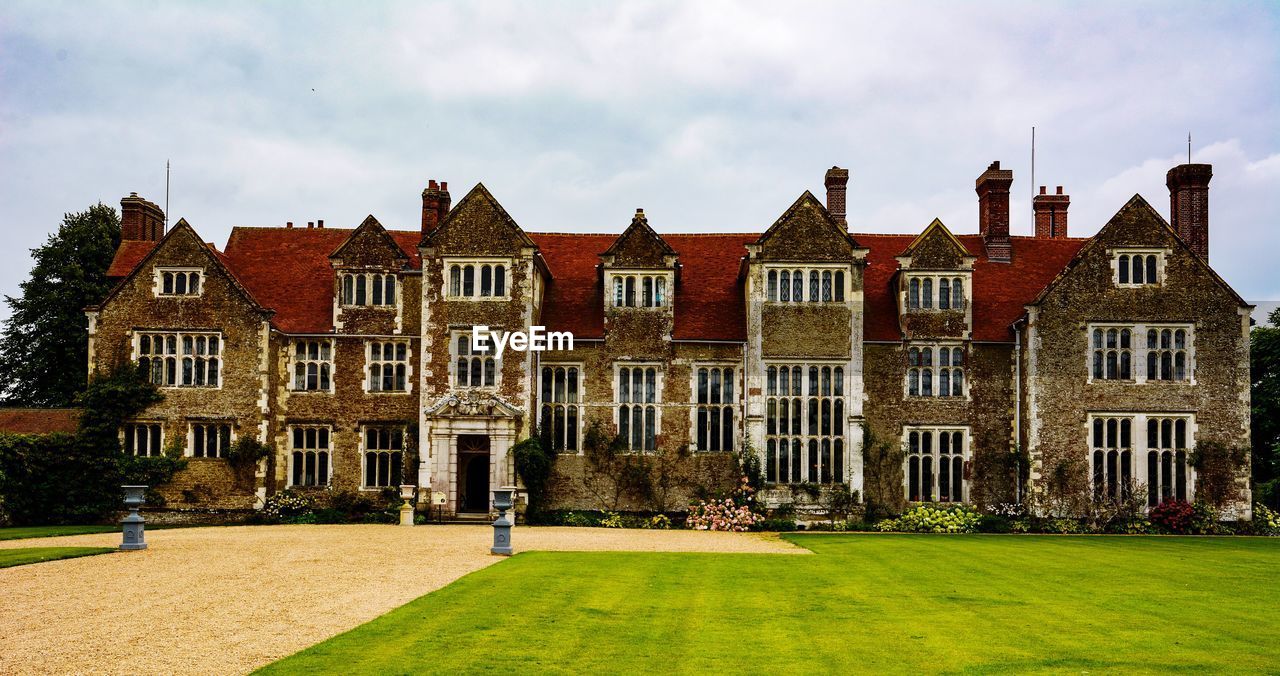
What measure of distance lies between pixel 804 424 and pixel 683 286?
580cm

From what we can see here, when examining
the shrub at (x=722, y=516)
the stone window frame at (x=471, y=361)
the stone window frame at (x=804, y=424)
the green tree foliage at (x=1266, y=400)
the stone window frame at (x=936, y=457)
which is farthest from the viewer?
the green tree foliage at (x=1266, y=400)

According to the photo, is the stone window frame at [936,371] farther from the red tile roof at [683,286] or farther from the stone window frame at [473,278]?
the stone window frame at [473,278]

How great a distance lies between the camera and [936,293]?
30984 millimetres

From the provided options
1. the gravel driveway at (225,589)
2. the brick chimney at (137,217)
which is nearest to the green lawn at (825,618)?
the gravel driveway at (225,589)

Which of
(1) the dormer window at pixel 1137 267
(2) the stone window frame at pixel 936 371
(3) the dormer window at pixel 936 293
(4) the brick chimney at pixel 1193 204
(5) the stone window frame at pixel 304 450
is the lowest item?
(5) the stone window frame at pixel 304 450

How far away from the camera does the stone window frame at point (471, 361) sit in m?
30.5

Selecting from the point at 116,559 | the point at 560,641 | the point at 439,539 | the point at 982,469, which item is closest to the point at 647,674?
the point at 560,641

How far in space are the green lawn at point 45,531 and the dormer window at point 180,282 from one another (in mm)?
7117

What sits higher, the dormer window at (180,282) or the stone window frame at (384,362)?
the dormer window at (180,282)

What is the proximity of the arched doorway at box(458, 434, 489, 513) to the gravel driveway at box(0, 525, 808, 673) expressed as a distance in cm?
459

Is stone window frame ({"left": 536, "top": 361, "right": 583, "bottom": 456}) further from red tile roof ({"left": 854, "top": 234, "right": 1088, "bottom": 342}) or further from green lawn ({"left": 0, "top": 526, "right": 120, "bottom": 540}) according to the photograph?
green lawn ({"left": 0, "top": 526, "right": 120, "bottom": 540})

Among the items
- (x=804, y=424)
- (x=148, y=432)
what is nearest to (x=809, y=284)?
(x=804, y=424)

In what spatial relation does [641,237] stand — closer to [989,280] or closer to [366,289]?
[366,289]

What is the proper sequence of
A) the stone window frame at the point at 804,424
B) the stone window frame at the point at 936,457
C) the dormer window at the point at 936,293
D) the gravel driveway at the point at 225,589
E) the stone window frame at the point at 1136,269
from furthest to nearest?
the dormer window at the point at 936,293 → the stone window frame at the point at 936,457 → the stone window frame at the point at 804,424 → the stone window frame at the point at 1136,269 → the gravel driveway at the point at 225,589
